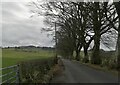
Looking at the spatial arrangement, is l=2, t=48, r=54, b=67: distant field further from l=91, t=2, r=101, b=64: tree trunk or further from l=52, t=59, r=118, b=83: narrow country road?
l=91, t=2, r=101, b=64: tree trunk

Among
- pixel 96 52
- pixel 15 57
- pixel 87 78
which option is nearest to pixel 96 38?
pixel 96 52

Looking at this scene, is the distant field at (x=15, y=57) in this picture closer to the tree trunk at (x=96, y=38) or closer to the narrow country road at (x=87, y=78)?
the narrow country road at (x=87, y=78)

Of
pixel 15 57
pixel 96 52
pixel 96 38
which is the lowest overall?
pixel 15 57

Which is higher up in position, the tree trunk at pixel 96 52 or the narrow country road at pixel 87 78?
the tree trunk at pixel 96 52

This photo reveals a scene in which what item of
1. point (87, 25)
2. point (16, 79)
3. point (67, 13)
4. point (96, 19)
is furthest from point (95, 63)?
point (16, 79)

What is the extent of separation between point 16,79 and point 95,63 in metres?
19.2

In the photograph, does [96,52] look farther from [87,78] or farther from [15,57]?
[15,57]

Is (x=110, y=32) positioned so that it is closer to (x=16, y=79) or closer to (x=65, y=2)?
(x=65, y=2)

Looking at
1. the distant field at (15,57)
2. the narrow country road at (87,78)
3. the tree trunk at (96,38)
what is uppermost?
the tree trunk at (96,38)

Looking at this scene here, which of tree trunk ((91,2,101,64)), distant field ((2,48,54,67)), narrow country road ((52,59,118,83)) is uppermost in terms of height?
tree trunk ((91,2,101,64))

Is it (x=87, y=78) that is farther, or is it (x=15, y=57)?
(x=15, y=57)

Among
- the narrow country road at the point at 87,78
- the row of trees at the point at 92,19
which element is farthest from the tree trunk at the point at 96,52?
the narrow country road at the point at 87,78

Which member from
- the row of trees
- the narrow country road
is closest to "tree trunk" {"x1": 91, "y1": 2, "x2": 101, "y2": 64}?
the row of trees

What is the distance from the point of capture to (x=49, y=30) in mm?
48438
